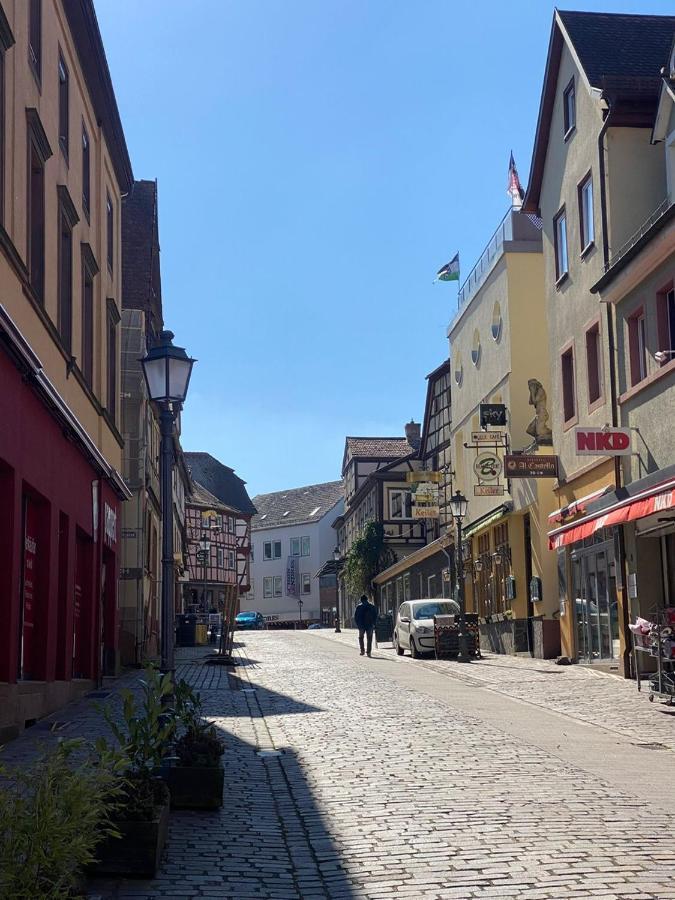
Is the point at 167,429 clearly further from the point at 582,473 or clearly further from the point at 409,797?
the point at 582,473

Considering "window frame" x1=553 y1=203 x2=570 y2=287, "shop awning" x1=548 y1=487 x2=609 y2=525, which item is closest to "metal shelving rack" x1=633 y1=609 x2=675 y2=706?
"shop awning" x1=548 y1=487 x2=609 y2=525

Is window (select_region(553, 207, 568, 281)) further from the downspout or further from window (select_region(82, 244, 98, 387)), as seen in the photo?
window (select_region(82, 244, 98, 387))

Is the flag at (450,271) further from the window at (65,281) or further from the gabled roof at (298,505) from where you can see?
the gabled roof at (298,505)

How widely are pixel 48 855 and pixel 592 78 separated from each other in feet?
72.0

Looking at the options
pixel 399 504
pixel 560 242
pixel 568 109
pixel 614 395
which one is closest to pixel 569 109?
pixel 568 109

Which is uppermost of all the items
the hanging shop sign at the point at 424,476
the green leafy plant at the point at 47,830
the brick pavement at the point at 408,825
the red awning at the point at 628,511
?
the hanging shop sign at the point at 424,476

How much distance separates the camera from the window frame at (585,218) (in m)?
23.4

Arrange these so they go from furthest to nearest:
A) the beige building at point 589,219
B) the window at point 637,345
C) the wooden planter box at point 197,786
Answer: the beige building at point 589,219 → the window at point 637,345 → the wooden planter box at point 197,786

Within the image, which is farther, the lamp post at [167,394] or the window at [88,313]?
the window at [88,313]

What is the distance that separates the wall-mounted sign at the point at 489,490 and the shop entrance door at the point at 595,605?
631 centimetres

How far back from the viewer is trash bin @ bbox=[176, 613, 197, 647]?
41.6m

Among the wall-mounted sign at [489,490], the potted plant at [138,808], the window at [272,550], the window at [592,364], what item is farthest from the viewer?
the window at [272,550]

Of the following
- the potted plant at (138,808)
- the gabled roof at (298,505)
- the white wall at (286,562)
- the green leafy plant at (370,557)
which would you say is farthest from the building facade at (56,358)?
the gabled roof at (298,505)

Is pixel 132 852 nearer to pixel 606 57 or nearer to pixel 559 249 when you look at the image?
pixel 559 249
